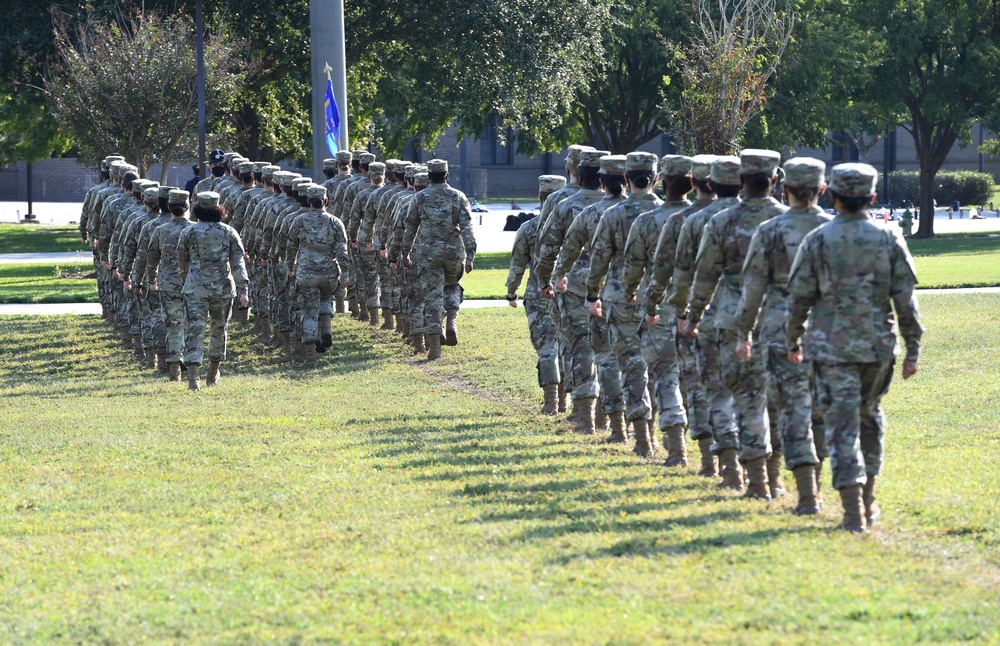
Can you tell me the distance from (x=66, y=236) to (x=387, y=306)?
29570 mm

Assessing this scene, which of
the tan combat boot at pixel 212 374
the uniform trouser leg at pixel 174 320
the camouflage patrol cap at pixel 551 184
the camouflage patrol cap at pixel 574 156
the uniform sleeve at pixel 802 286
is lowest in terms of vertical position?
the tan combat boot at pixel 212 374

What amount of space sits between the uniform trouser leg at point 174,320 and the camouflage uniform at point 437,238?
2.76 m

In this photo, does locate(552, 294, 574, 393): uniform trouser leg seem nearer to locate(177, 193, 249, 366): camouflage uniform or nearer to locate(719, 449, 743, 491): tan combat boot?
locate(719, 449, 743, 491): tan combat boot

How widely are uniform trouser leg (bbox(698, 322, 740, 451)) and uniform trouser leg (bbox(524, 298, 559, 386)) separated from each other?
381 cm

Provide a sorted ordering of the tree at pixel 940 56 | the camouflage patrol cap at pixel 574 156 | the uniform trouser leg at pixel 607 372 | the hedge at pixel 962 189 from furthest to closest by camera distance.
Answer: the hedge at pixel 962 189
the tree at pixel 940 56
the camouflage patrol cap at pixel 574 156
the uniform trouser leg at pixel 607 372

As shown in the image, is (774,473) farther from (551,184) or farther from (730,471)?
(551,184)

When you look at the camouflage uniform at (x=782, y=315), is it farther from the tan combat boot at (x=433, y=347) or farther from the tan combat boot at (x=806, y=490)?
the tan combat boot at (x=433, y=347)

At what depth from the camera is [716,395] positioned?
10.0m

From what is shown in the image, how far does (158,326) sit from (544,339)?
19.2ft

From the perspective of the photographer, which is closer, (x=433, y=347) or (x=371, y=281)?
(x=433, y=347)

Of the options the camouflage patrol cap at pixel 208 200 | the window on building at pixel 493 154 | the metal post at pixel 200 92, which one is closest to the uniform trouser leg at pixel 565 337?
the camouflage patrol cap at pixel 208 200

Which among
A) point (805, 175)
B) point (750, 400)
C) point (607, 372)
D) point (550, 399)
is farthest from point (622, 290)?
point (805, 175)

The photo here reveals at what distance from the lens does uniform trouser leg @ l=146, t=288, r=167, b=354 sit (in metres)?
18.0

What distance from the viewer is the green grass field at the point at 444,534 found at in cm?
691
